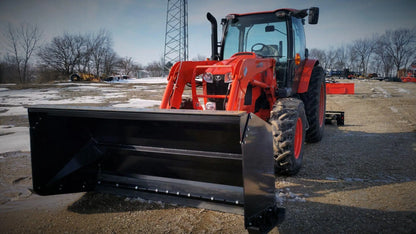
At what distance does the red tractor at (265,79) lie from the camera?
10.4 ft

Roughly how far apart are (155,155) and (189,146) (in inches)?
16.1

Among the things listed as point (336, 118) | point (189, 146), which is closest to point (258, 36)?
point (189, 146)

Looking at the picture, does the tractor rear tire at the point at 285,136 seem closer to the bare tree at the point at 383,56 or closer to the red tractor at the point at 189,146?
the red tractor at the point at 189,146

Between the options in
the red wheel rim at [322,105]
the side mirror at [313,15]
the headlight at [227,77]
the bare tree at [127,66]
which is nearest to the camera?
the headlight at [227,77]

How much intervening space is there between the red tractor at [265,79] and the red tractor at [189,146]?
15 millimetres

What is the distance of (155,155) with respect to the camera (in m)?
2.78

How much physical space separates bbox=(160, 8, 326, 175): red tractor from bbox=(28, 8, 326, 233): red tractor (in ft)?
0.05

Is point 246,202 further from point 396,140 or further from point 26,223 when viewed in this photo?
point 396,140

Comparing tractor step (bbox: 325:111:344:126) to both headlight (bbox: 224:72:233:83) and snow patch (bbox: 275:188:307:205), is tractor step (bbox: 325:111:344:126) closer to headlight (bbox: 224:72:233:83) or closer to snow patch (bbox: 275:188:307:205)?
headlight (bbox: 224:72:233:83)

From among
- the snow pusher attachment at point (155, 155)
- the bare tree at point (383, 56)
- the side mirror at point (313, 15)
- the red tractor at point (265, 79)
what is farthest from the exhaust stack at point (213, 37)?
the bare tree at point (383, 56)

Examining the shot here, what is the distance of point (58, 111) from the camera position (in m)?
2.73

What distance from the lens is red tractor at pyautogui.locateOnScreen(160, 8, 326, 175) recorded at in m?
3.17

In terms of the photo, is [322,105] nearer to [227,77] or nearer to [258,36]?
[258,36]

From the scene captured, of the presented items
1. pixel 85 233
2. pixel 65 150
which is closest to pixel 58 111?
pixel 65 150
